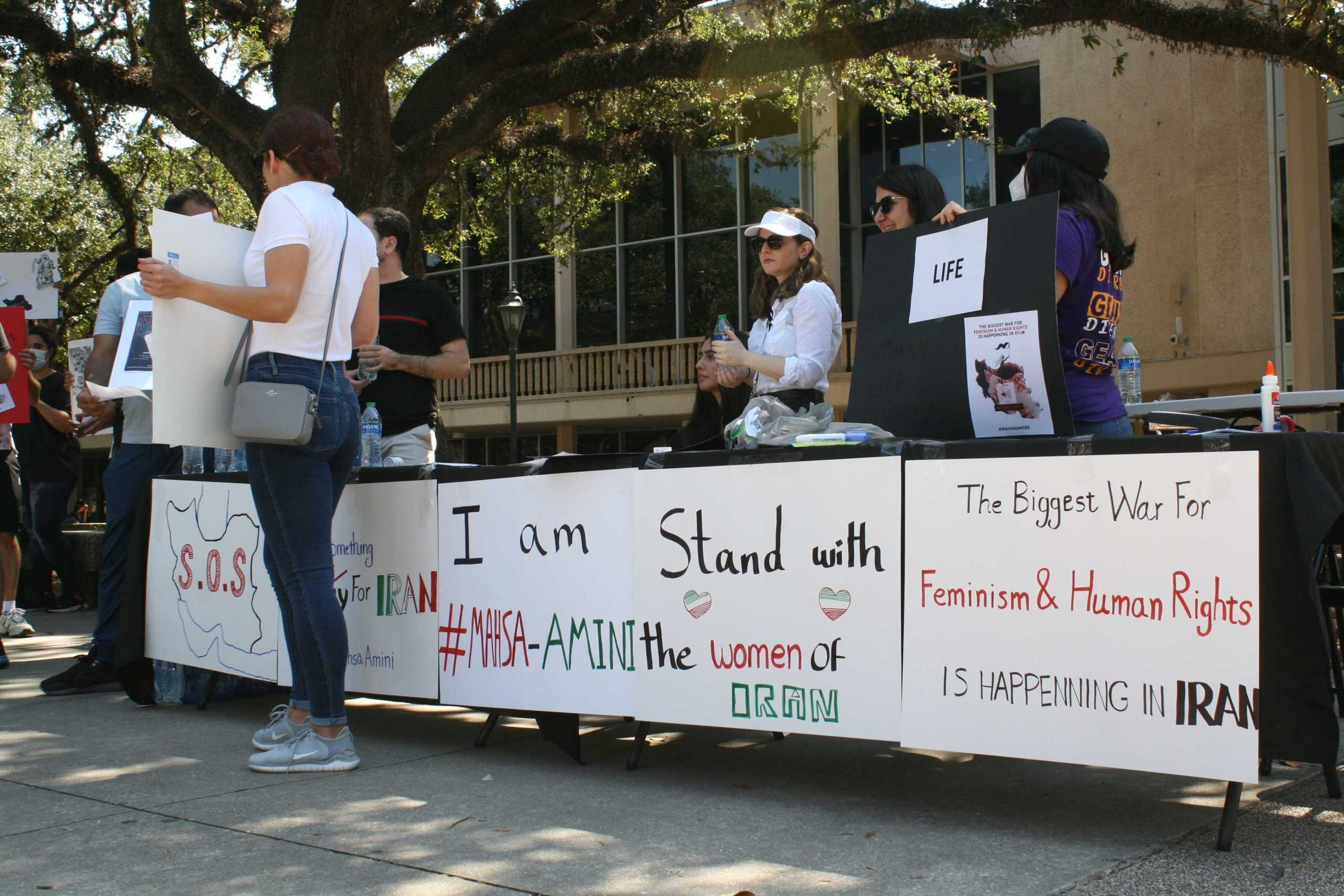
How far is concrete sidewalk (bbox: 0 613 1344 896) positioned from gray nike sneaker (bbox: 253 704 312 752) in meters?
0.12

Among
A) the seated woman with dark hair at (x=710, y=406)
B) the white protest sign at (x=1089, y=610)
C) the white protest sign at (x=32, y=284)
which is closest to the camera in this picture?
the white protest sign at (x=1089, y=610)

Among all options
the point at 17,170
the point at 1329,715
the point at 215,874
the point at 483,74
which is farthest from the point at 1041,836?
the point at 17,170

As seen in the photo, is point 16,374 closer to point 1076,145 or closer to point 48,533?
point 48,533

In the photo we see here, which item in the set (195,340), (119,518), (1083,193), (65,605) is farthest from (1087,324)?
(65,605)

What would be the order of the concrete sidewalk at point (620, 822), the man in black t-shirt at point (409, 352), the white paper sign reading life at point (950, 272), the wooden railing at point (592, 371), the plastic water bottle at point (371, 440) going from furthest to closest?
the wooden railing at point (592, 371), the man in black t-shirt at point (409, 352), the plastic water bottle at point (371, 440), the white paper sign reading life at point (950, 272), the concrete sidewalk at point (620, 822)

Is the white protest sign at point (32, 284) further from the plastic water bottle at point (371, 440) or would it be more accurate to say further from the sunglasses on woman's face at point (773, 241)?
the sunglasses on woman's face at point (773, 241)

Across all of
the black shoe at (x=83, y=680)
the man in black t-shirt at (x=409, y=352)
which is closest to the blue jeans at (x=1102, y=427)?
the man in black t-shirt at (x=409, y=352)

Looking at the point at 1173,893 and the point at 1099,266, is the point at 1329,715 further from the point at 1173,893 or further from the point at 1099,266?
the point at 1099,266

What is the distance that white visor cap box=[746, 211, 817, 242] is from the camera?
4.70 meters

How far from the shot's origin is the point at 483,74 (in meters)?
12.6

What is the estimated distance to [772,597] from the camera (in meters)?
3.67

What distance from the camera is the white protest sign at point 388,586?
449 centimetres

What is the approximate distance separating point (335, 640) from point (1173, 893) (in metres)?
2.60

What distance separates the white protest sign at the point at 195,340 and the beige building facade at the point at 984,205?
672 cm
